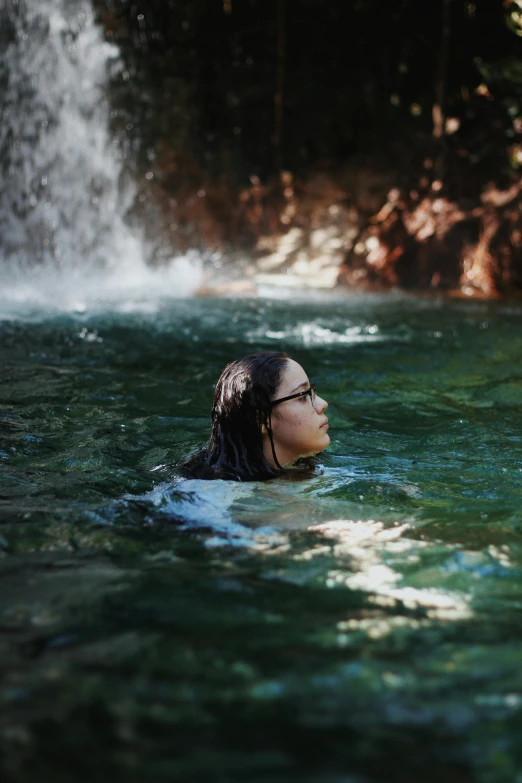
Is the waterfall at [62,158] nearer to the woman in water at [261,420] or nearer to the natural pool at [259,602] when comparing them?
the natural pool at [259,602]

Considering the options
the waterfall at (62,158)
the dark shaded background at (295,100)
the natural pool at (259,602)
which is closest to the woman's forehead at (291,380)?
the natural pool at (259,602)

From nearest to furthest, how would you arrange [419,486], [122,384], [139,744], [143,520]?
[139,744] < [143,520] < [419,486] < [122,384]

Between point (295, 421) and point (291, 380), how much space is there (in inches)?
7.0

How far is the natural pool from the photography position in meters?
1.86

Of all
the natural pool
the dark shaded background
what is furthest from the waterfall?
the natural pool

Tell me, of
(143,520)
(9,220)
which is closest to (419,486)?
(143,520)

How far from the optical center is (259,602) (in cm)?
257

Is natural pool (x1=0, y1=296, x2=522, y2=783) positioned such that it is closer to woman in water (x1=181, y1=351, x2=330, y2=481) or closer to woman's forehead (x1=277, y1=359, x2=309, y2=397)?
woman in water (x1=181, y1=351, x2=330, y2=481)

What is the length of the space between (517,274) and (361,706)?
1049 cm

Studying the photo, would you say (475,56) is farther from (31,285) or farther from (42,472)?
(42,472)

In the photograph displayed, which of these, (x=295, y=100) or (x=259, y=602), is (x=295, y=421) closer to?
(x=259, y=602)

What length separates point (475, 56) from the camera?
1330cm

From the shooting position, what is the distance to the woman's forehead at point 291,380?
12.1 feet

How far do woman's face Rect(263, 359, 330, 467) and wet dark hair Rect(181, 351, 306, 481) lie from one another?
0.03 m
